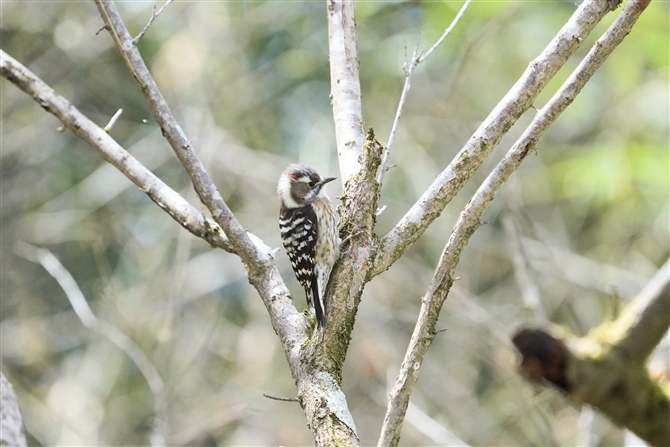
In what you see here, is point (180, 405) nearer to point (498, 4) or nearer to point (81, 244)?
point (81, 244)

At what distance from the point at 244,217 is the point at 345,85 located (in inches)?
228

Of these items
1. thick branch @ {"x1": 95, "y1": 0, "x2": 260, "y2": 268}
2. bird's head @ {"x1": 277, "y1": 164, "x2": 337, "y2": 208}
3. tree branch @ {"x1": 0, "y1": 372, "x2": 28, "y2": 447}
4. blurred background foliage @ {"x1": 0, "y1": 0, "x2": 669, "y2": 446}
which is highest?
blurred background foliage @ {"x1": 0, "y1": 0, "x2": 669, "y2": 446}

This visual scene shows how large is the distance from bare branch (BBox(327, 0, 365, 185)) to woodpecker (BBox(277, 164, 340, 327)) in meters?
0.68

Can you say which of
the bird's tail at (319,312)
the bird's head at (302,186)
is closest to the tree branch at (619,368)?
the bird's tail at (319,312)

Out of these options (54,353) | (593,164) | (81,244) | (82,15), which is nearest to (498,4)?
(593,164)

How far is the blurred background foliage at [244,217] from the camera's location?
8.31 metres

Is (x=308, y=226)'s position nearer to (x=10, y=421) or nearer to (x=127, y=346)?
(x=127, y=346)

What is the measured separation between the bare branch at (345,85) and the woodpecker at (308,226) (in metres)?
0.68

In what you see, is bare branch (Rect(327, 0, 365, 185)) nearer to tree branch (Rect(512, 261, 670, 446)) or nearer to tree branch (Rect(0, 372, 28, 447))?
tree branch (Rect(512, 261, 670, 446))

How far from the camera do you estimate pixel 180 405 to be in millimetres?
8773

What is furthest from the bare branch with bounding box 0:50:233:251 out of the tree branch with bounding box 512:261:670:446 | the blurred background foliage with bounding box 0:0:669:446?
the blurred background foliage with bounding box 0:0:669:446

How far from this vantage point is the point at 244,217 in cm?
920

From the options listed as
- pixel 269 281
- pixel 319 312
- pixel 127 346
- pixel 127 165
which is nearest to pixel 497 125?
pixel 319 312

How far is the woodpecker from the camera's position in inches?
167
